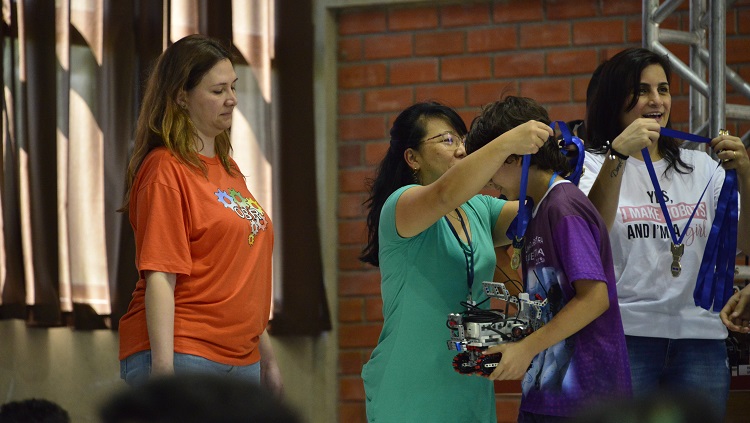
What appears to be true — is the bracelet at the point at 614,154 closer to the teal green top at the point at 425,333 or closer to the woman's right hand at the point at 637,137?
the woman's right hand at the point at 637,137

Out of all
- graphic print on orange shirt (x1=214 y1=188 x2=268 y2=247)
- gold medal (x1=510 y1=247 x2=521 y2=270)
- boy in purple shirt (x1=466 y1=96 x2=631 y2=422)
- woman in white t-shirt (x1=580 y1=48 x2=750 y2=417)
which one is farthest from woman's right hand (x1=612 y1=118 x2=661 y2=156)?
graphic print on orange shirt (x1=214 y1=188 x2=268 y2=247)

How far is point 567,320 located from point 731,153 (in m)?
0.76

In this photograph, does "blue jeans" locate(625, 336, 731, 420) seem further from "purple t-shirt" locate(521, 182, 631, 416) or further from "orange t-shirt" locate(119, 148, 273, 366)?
"orange t-shirt" locate(119, 148, 273, 366)

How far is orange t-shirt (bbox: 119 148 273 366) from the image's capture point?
6.62 ft

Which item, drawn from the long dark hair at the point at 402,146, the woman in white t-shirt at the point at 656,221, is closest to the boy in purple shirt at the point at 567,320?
the woman in white t-shirt at the point at 656,221

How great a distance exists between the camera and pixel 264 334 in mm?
2273

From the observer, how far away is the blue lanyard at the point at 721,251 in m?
2.29

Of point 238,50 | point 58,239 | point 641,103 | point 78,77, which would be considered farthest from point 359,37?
point 641,103

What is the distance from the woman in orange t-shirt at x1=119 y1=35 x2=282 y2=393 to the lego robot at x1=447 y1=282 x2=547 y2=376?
506mm

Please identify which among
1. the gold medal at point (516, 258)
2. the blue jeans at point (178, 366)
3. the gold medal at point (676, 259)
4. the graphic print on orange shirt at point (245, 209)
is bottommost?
the blue jeans at point (178, 366)

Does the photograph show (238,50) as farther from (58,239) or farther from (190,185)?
(190,185)

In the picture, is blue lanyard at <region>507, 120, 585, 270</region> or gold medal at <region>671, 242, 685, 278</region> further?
gold medal at <region>671, 242, 685, 278</region>

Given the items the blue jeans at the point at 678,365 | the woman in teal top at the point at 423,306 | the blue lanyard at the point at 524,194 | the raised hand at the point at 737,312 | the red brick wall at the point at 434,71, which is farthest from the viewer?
the red brick wall at the point at 434,71

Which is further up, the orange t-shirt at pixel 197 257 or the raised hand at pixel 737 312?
the orange t-shirt at pixel 197 257
